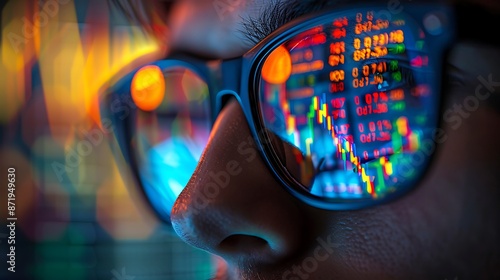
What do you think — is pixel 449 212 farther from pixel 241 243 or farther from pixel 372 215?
pixel 241 243

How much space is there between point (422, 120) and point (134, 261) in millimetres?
1082

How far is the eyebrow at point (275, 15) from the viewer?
425 millimetres

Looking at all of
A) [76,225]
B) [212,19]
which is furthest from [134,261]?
[212,19]

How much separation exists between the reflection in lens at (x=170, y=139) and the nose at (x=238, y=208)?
0.65 feet

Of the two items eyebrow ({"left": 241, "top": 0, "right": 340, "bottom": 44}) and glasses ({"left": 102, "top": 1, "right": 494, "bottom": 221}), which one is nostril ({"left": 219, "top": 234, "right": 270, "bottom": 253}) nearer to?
glasses ({"left": 102, "top": 1, "right": 494, "bottom": 221})

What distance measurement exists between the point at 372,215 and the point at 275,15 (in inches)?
8.4

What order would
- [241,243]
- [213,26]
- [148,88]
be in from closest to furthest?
[241,243]
[213,26]
[148,88]

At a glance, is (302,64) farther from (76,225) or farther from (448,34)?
(76,225)

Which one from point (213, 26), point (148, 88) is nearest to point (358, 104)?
point (213, 26)

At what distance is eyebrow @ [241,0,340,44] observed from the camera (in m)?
0.42

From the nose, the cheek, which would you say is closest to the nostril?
the nose

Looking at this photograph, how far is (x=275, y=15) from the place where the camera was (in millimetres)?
464

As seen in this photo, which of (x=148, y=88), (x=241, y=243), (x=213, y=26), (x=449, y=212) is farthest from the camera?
(x=148, y=88)

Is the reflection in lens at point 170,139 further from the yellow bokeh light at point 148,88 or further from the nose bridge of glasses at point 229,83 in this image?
the nose bridge of glasses at point 229,83
